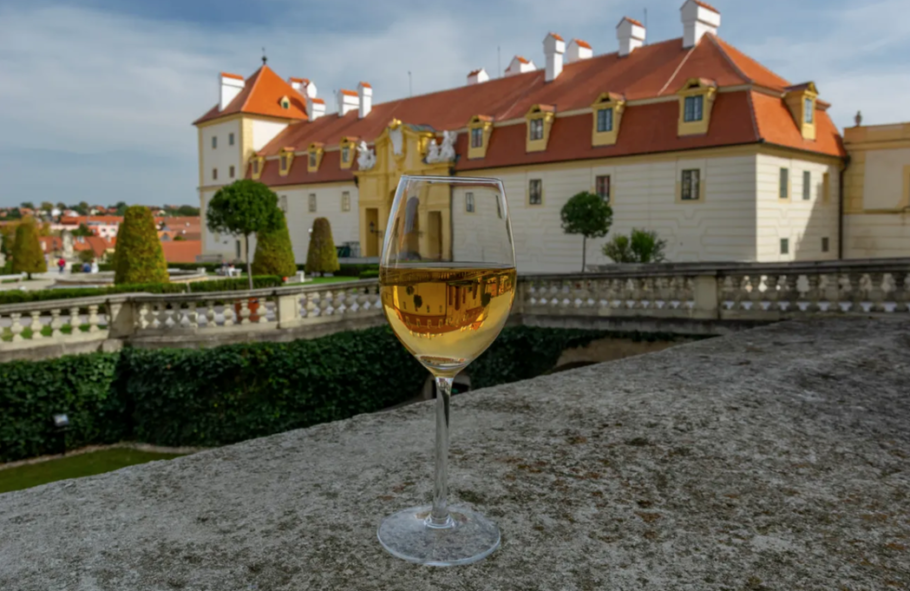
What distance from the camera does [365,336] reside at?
41.6ft

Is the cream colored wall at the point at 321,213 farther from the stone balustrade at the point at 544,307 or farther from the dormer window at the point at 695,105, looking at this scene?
the stone balustrade at the point at 544,307

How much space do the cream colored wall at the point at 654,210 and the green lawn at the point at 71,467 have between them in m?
14.6

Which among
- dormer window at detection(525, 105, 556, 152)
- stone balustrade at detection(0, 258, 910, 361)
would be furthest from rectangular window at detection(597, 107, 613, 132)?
stone balustrade at detection(0, 258, 910, 361)

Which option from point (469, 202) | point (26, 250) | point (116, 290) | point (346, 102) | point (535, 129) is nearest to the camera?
point (469, 202)

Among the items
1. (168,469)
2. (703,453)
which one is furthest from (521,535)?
(168,469)

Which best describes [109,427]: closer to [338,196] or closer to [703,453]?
[703,453]

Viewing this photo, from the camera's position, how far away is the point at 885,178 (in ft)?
84.4

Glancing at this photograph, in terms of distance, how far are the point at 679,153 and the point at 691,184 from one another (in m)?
1.16

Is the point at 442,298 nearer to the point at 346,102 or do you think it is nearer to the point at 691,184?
the point at 691,184

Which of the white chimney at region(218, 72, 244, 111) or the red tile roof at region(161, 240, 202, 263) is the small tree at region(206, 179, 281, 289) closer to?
the white chimney at region(218, 72, 244, 111)

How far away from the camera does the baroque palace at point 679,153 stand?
23.3 meters

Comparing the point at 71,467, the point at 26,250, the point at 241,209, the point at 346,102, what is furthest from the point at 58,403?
the point at 346,102

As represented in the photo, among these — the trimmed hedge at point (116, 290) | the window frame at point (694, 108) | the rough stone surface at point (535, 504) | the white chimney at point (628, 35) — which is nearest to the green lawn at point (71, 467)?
the trimmed hedge at point (116, 290)

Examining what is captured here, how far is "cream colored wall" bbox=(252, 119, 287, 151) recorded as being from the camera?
4459 cm
